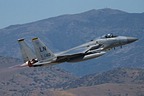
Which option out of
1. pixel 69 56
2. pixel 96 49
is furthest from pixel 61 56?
pixel 96 49

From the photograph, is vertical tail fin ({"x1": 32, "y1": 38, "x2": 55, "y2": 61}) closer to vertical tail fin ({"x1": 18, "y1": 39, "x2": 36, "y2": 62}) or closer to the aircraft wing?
the aircraft wing

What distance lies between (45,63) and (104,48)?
16.6 m

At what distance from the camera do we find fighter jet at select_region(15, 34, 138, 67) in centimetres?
9556

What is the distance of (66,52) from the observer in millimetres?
101562

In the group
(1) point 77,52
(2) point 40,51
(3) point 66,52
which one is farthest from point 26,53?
(1) point 77,52

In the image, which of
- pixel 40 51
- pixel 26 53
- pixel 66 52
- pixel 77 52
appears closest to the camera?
pixel 40 51

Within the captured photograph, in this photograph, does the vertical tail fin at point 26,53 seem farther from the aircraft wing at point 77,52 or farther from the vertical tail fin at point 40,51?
the aircraft wing at point 77,52

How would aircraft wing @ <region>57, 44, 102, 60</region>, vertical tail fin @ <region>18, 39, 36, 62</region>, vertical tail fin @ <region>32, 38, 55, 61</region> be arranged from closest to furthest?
vertical tail fin @ <region>32, 38, 55, 61</region> → aircraft wing @ <region>57, 44, 102, 60</region> → vertical tail fin @ <region>18, 39, 36, 62</region>

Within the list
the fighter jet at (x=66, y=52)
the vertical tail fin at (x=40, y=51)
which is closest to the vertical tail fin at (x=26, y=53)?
the fighter jet at (x=66, y=52)

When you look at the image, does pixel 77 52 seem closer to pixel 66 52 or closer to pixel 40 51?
pixel 66 52

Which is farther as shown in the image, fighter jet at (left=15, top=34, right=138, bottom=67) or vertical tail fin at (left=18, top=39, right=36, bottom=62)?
vertical tail fin at (left=18, top=39, right=36, bottom=62)

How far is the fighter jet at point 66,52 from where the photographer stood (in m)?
95.6

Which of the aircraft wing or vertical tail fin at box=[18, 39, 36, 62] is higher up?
vertical tail fin at box=[18, 39, 36, 62]

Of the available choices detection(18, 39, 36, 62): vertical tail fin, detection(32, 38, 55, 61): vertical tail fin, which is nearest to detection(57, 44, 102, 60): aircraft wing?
detection(32, 38, 55, 61): vertical tail fin
